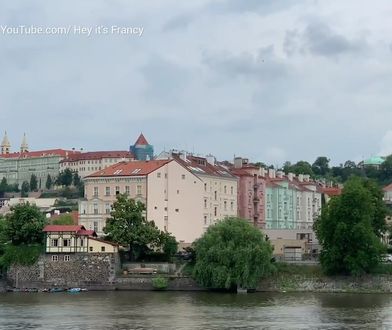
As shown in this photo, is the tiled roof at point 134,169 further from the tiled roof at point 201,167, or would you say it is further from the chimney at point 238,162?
the chimney at point 238,162

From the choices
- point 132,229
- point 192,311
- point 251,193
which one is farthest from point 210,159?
point 192,311

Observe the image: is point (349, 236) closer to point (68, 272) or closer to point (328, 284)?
point (328, 284)

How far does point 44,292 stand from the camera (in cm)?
8488

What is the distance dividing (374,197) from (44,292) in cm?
3854

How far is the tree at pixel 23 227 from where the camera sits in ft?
294

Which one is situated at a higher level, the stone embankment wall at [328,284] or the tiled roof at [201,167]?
the tiled roof at [201,167]

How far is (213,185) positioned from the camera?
10919cm

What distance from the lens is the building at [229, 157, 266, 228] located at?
117375 millimetres

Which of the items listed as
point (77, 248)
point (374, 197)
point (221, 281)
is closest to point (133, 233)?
point (77, 248)

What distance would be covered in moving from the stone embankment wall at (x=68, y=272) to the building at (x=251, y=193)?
32765mm

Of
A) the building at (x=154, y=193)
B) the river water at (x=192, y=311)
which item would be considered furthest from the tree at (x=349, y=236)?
the building at (x=154, y=193)

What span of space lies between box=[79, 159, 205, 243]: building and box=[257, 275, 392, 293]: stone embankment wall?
67.0 feet

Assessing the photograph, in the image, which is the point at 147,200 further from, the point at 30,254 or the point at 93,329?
the point at 93,329

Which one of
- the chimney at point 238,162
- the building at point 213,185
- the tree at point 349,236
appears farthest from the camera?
the chimney at point 238,162
